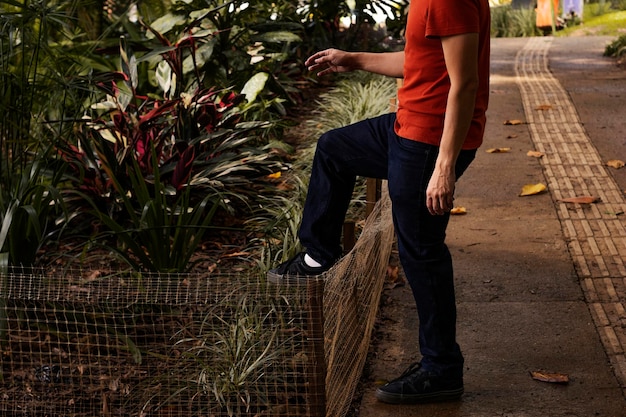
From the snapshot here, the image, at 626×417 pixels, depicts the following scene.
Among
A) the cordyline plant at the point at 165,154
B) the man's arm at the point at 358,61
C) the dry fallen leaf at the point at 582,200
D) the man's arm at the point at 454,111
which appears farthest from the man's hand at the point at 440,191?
the dry fallen leaf at the point at 582,200

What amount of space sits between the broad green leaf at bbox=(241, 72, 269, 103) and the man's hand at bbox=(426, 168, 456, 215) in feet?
13.2

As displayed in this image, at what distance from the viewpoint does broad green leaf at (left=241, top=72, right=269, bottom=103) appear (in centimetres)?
711

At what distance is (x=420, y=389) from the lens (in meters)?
3.56

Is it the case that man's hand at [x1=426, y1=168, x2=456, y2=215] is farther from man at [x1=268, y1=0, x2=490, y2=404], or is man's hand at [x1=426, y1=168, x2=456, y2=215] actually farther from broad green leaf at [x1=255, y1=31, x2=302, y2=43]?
broad green leaf at [x1=255, y1=31, x2=302, y2=43]

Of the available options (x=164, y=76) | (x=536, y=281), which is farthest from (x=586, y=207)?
(x=164, y=76)

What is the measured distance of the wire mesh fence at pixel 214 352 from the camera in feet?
10.2

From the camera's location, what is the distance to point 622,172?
675 centimetres

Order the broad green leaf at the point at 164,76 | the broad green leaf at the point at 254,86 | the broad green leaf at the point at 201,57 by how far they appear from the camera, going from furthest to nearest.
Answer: the broad green leaf at the point at 201,57 < the broad green leaf at the point at 254,86 < the broad green leaf at the point at 164,76

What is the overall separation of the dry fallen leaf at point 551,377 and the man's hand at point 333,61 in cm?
141

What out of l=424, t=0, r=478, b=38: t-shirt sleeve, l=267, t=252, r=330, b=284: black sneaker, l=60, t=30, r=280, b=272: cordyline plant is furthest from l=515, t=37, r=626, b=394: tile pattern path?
l=60, t=30, r=280, b=272: cordyline plant

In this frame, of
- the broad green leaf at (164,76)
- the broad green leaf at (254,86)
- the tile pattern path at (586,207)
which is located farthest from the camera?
the broad green leaf at (254,86)

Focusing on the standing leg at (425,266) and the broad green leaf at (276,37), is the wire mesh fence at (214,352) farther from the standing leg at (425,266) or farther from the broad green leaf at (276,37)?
the broad green leaf at (276,37)

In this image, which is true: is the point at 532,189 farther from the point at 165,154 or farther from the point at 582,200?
the point at 165,154

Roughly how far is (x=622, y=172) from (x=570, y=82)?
3830 mm
